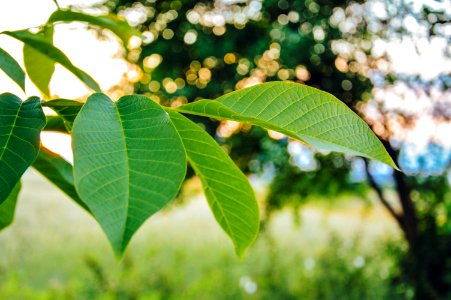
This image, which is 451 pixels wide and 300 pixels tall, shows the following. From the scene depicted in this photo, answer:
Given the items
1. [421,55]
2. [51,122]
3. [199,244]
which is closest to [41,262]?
[199,244]

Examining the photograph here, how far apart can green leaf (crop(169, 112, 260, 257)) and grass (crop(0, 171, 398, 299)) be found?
225 cm

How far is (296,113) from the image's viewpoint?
539mm

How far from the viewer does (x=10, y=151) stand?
515 mm

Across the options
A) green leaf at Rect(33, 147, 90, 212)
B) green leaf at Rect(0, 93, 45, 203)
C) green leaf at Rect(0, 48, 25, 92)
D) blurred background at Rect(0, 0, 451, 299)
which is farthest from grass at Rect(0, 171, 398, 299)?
green leaf at Rect(0, 93, 45, 203)

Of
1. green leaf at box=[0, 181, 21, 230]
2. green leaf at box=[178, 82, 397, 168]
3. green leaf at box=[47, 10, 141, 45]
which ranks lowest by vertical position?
green leaf at box=[0, 181, 21, 230]

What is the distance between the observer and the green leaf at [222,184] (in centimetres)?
55

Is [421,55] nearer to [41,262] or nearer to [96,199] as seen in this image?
[96,199]

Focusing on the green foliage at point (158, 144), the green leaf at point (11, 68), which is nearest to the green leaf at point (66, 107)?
the green foliage at point (158, 144)

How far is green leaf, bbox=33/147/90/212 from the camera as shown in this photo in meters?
0.81

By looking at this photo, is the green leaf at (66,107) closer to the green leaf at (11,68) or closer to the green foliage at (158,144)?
the green foliage at (158,144)

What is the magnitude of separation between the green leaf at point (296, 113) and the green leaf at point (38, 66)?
0.47 m

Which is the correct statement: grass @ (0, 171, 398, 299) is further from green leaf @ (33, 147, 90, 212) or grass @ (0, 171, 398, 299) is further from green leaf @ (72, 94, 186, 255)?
green leaf @ (72, 94, 186, 255)

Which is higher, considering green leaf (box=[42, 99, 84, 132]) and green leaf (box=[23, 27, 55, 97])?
green leaf (box=[42, 99, 84, 132])

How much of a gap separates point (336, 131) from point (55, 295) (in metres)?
2.59
